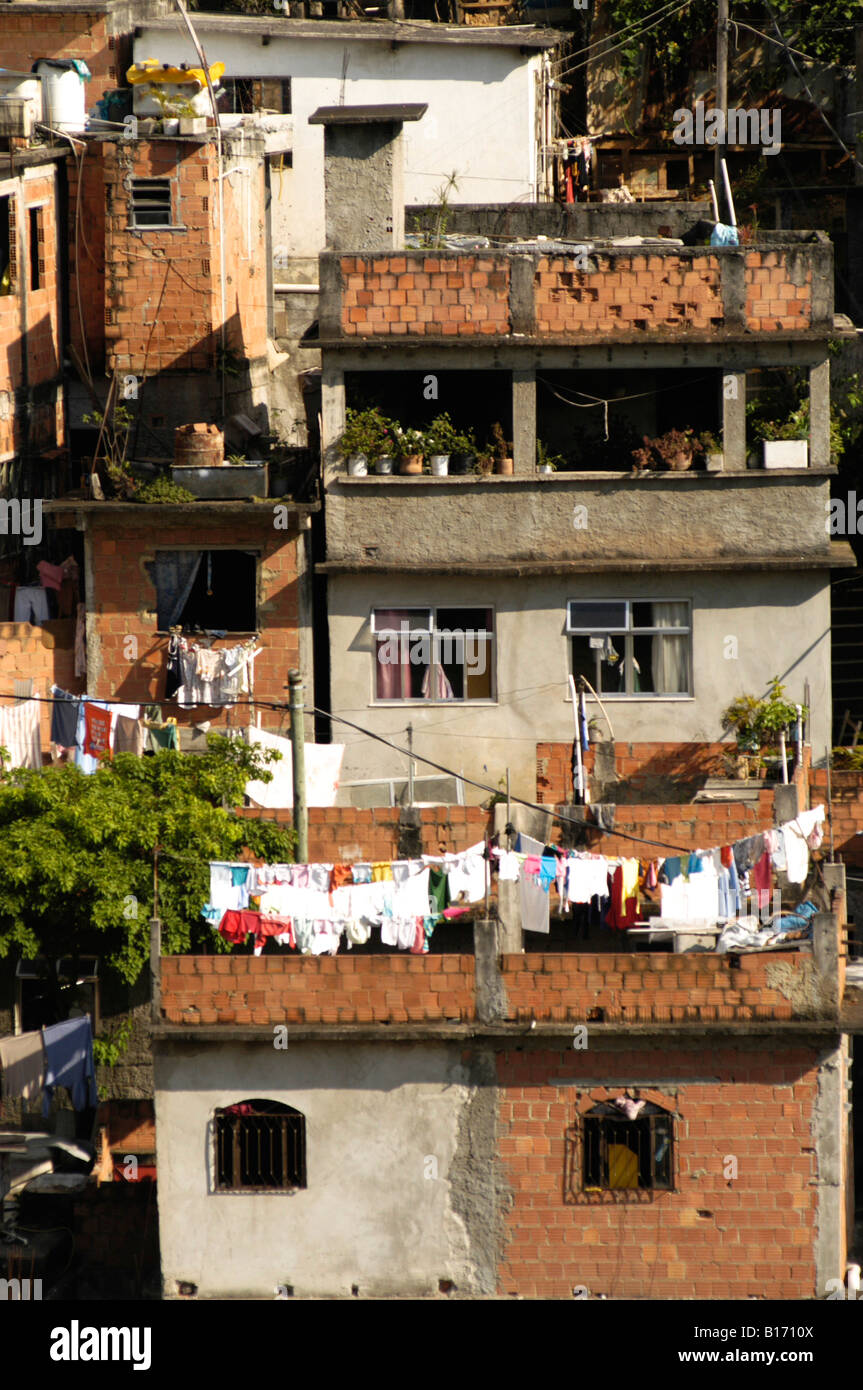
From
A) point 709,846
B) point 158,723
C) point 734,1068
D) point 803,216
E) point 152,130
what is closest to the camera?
point 734,1068

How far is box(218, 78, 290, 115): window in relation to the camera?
36.8 meters

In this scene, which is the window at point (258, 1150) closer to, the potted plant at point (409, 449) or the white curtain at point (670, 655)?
the white curtain at point (670, 655)

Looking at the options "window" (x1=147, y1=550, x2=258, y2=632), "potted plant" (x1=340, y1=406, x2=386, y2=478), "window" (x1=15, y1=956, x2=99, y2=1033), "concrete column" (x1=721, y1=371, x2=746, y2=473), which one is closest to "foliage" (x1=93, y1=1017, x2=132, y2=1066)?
"window" (x1=15, y1=956, x2=99, y2=1033)

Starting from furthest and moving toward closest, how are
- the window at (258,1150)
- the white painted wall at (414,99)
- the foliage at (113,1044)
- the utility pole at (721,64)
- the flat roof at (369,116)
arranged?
1. the white painted wall at (414,99)
2. the utility pole at (721,64)
3. the flat roof at (369,116)
4. the foliage at (113,1044)
5. the window at (258,1150)

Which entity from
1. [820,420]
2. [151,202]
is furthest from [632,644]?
[151,202]

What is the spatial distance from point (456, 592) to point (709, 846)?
7.00m

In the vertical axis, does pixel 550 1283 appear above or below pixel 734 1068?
below

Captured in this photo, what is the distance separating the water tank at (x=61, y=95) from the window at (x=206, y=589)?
8152 millimetres

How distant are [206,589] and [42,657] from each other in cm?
245

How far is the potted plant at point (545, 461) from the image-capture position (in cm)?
2928

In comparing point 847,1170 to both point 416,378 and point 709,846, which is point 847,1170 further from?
point 416,378

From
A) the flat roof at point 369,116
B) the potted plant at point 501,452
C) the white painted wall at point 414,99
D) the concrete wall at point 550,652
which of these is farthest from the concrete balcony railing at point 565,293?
the white painted wall at point 414,99

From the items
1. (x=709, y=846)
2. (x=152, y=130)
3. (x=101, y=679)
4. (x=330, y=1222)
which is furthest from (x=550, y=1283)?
(x=152, y=130)

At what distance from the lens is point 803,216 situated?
1531 inches
